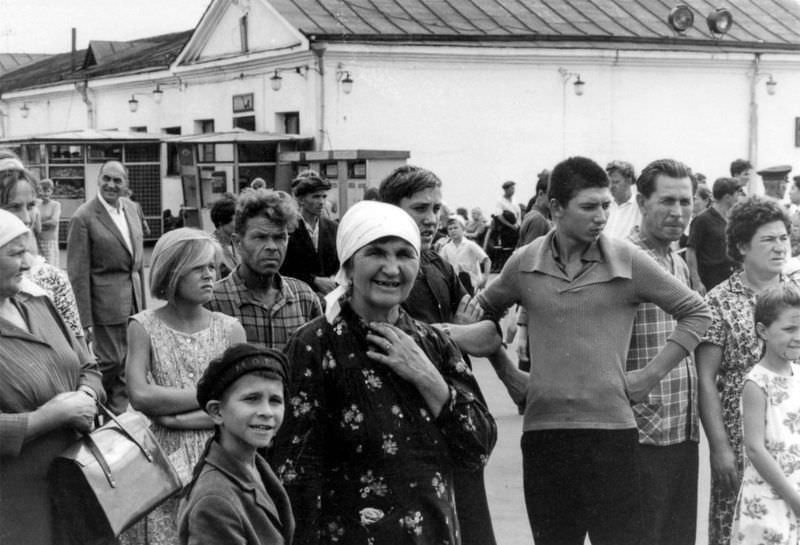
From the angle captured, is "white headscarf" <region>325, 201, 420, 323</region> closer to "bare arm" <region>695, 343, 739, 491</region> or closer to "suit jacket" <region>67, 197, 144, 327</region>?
"bare arm" <region>695, 343, 739, 491</region>

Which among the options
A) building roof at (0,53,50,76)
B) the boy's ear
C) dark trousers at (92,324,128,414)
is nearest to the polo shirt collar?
the boy's ear

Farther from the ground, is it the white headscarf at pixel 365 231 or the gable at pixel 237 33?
the gable at pixel 237 33

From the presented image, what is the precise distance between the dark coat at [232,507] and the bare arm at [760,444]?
94.7 inches

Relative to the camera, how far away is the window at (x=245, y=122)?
33.2 meters

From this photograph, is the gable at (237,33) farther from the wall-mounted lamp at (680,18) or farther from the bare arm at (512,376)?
the bare arm at (512,376)

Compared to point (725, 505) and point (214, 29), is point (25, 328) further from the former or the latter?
point (214, 29)

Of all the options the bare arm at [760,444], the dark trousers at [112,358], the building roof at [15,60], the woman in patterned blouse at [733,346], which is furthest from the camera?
the building roof at [15,60]

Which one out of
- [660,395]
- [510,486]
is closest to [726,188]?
[510,486]

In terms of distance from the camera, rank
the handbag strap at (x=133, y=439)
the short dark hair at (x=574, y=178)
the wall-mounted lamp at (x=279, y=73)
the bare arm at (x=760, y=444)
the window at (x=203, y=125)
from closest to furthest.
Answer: the handbag strap at (x=133, y=439) → the short dark hair at (x=574, y=178) → the bare arm at (x=760, y=444) → the wall-mounted lamp at (x=279, y=73) → the window at (x=203, y=125)

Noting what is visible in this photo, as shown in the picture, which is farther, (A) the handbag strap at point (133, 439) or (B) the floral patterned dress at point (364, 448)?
(A) the handbag strap at point (133, 439)

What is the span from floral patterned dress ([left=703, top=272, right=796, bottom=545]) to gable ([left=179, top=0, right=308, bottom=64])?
81.0 ft

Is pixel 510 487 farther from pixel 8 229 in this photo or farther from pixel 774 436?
pixel 8 229

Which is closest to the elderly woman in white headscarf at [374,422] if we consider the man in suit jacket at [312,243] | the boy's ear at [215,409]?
the boy's ear at [215,409]

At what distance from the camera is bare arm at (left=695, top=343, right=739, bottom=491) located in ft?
18.0
